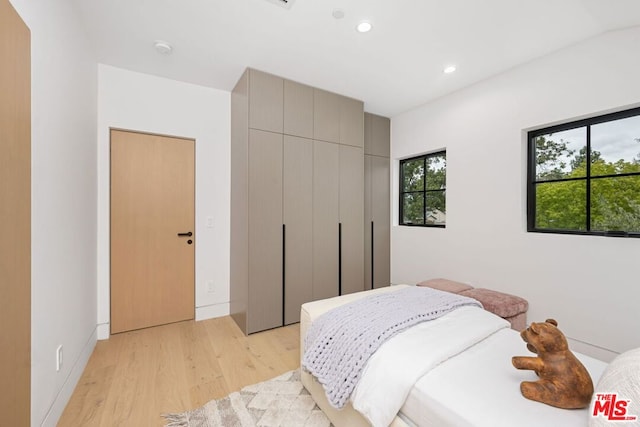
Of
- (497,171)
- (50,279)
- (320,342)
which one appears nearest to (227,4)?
(50,279)

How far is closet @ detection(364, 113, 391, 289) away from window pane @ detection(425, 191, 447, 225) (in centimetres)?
61

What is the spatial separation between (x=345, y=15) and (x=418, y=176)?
2.39m

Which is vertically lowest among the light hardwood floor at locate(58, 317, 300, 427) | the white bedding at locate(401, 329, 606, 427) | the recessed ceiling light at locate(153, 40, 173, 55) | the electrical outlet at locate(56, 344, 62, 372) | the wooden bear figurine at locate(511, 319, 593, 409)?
the light hardwood floor at locate(58, 317, 300, 427)

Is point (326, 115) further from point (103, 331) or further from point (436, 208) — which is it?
point (103, 331)

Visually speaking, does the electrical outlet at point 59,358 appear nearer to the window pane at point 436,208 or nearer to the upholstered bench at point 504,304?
the upholstered bench at point 504,304

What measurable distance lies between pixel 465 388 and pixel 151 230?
305 cm

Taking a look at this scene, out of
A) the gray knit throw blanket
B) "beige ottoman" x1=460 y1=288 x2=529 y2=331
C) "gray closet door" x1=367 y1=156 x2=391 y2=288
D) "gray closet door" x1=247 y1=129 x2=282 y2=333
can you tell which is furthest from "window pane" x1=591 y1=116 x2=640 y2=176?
"gray closet door" x1=247 y1=129 x2=282 y2=333

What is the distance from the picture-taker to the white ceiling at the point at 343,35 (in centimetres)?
189

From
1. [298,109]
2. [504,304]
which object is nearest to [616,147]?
[504,304]

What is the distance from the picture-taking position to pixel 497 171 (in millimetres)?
2742

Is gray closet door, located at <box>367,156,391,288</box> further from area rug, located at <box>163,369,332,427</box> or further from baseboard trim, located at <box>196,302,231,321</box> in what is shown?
area rug, located at <box>163,369,332,427</box>

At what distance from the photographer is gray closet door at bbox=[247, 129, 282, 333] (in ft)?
8.89

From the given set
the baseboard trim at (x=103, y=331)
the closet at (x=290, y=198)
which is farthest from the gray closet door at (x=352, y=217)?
the baseboard trim at (x=103, y=331)

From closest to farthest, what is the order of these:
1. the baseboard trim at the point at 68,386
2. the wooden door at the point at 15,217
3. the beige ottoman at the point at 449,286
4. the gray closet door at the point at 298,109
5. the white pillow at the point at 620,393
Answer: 1. the white pillow at the point at 620,393
2. the wooden door at the point at 15,217
3. the baseboard trim at the point at 68,386
4. the beige ottoman at the point at 449,286
5. the gray closet door at the point at 298,109
